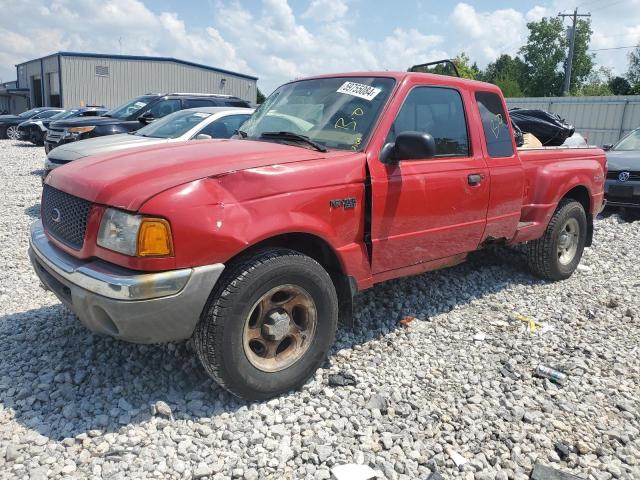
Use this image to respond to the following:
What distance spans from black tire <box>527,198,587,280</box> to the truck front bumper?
3829 millimetres

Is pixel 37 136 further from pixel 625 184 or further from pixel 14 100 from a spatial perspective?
pixel 14 100

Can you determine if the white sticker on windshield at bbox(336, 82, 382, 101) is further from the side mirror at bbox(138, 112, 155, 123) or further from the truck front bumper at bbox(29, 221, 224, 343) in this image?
the side mirror at bbox(138, 112, 155, 123)

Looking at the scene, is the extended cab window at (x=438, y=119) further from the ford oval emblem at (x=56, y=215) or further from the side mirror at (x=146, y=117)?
the side mirror at (x=146, y=117)

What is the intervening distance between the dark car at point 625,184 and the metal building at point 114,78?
36.0 meters

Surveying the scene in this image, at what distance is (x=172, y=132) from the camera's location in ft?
25.6

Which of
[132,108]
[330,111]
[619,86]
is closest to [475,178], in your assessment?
[330,111]

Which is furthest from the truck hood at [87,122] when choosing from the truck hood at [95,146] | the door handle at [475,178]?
the door handle at [475,178]

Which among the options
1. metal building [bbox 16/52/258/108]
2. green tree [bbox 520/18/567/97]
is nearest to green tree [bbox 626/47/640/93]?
green tree [bbox 520/18/567/97]

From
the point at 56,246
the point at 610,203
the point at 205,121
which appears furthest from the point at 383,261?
the point at 610,203

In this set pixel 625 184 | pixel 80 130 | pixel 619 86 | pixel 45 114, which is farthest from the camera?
pixel 619 86

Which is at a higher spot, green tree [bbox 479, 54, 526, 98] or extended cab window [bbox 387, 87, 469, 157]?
green tree [bbox 479, 54, 526, 98]

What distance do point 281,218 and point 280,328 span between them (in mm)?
655

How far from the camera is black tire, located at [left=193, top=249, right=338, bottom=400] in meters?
2.82

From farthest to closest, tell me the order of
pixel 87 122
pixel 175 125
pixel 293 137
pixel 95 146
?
pixel 87 122 → pixel 175 125 → pixel 95 146 → pixel 293 137
